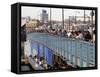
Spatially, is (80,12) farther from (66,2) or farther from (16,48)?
(16,48)

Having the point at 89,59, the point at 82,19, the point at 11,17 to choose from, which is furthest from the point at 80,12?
the point at 11,17

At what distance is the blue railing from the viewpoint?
287cm

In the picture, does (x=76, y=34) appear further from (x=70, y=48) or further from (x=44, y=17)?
(x=44, y=17)

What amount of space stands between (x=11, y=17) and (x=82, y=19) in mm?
712

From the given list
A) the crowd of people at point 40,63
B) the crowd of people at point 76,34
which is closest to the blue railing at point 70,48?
the crowd of people at point 76,34

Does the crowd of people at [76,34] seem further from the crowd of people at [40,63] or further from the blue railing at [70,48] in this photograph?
the crowd of people at [40,63]

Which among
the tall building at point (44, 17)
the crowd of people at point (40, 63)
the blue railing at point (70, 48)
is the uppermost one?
the tall building at point (44, 17)

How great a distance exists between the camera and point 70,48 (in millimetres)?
2984

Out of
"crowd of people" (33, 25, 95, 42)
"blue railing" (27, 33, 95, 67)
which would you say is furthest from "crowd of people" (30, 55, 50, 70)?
"crowd of people" (33, 25, 95, 42)

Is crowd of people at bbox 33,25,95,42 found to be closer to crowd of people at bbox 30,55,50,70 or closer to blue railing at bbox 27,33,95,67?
blue railing at bbox 27,33,95,67

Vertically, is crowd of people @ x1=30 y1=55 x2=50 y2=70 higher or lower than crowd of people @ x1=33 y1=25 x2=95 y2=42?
lower

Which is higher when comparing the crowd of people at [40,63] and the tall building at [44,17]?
the tall building at [44,17]

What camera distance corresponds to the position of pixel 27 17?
9.12 feet

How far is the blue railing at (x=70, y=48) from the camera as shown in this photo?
287 cm
